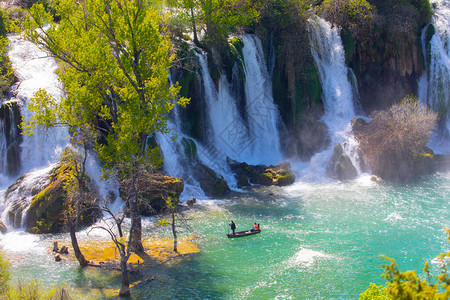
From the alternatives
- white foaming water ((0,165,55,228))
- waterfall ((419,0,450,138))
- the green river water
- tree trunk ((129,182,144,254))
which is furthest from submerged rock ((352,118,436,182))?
white foaming water ((0,165,55,228))

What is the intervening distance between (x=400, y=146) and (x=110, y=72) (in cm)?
2172

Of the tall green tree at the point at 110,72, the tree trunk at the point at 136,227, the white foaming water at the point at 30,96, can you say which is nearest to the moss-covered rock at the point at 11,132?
the white foaming water at the point at 30,96

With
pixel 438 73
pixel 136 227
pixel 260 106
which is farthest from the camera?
pixel 438 73

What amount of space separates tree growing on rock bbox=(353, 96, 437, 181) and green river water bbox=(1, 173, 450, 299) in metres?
2.51

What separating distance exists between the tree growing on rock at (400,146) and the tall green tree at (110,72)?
18408mm

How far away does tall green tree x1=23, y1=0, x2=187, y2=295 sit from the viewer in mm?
15516

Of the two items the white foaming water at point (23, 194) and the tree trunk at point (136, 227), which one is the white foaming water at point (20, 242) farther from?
the tree trunk at point (136, 227)

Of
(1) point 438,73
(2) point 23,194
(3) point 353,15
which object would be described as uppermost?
(3) point 353,15

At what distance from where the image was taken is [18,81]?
→ 24.4 metres

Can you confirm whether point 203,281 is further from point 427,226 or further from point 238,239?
point 427,226

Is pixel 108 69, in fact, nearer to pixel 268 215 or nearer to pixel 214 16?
pixel 268 215

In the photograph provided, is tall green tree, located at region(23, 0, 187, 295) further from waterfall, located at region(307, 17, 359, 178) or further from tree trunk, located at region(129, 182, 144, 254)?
waterfall, located at region(307, 17, 359, 178)

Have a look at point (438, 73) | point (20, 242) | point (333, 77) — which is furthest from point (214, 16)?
point (20, 242)

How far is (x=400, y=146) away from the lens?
29141 mm
